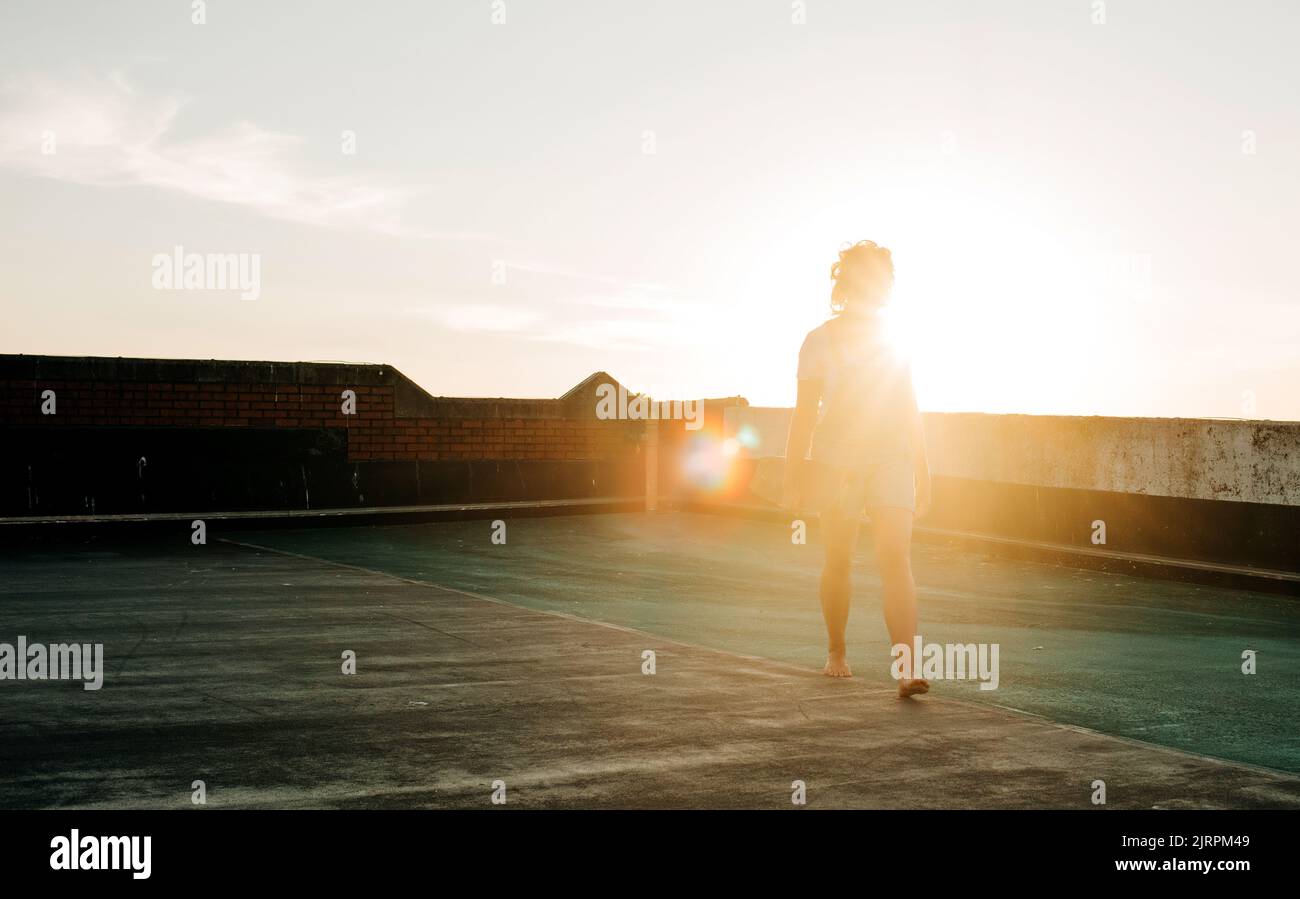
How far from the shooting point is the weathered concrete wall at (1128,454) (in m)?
12.9

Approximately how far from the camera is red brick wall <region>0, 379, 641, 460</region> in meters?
17.6

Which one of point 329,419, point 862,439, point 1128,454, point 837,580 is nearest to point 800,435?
point 862,439

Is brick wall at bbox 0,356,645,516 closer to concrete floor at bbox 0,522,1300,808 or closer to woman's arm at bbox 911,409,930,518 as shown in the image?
concrete floor at bbox 0,522,1300,808

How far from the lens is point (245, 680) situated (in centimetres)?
707

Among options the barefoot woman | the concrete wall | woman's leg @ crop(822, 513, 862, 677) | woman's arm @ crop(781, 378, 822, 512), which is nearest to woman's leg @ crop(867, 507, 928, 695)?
the barefoot woman

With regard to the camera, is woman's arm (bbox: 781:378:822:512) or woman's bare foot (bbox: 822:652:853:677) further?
woman's bare foot (bbox: 822:652:853:677)

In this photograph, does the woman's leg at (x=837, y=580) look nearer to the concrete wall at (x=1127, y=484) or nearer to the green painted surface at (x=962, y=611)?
the green painted surface at (x=962, y=611)

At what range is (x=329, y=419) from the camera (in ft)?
62.2

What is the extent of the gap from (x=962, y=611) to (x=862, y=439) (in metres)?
4.27

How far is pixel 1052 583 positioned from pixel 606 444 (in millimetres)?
9300

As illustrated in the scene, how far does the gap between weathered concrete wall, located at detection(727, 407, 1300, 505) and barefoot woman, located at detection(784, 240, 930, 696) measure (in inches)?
281

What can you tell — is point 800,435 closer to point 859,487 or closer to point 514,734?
point 859,487
